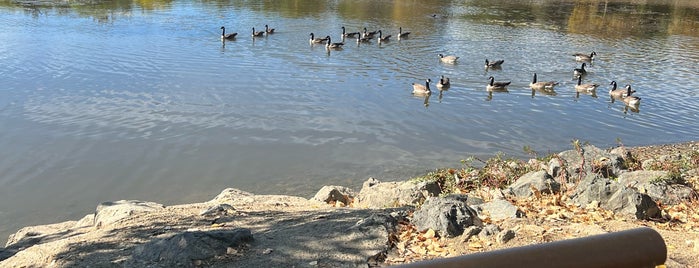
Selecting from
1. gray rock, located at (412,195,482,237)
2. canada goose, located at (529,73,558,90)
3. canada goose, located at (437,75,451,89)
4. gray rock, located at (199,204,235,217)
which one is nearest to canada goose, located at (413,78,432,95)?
canada goose, located at (437,75,451,89)

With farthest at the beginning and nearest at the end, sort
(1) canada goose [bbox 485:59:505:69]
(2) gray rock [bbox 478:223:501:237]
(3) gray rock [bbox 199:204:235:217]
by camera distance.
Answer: (1) canada goose [bbox 485:59:505:69]
(3) gray rock [bbox 199:204:235:217]
(2) gray rock [bbox 478:223:501:237]

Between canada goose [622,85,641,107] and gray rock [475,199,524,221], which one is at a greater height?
gray rock [475,199,524,221]

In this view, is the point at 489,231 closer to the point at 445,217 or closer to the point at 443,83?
the point at 445,217

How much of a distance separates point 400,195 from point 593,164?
3221 millimetres

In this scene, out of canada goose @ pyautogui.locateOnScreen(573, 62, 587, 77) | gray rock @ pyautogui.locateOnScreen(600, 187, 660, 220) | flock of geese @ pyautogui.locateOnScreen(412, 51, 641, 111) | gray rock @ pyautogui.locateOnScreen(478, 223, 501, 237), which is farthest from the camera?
canada goose @ pyautogui.locateOnScreen(573, 62, 587, 77)

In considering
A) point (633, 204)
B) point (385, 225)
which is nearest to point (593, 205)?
point (633, 204)

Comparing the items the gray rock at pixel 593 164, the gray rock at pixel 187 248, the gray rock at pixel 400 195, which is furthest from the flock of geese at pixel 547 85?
the gray rock at pixel 187 248

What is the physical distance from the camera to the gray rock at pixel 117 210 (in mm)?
7625

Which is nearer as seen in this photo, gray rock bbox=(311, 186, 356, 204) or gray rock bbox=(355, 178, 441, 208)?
gray rock bbox=(355, 178, 441, 208)

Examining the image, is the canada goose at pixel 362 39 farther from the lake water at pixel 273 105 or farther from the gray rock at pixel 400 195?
the gray rock at pixel 400 195

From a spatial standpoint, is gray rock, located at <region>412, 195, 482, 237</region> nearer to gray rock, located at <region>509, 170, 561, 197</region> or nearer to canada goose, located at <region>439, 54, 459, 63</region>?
gray rock, located at <region>509, 170, 561, 197</region>

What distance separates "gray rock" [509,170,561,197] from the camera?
769 cm

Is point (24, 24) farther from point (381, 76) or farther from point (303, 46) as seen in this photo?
point (381, 76)

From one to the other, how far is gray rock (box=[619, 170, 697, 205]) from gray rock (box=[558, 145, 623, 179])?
728 mm
